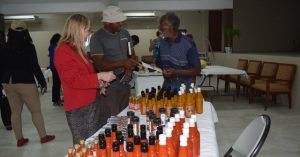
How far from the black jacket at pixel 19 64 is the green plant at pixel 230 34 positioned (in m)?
5.26

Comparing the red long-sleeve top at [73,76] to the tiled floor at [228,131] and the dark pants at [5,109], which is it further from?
the dark pants at [5,109]

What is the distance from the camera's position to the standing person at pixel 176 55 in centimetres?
237

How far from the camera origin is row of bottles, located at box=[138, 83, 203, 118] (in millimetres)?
1906

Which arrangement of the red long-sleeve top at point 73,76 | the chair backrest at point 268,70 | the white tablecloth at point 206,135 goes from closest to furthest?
the white tablecloth at point 206,135
the red long-sleeve top at point 73,76
the chair backrest at point 268,70

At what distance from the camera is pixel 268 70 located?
214 inches

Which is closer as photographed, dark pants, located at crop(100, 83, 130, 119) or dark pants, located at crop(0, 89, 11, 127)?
dark pants, located at crop(100, 83, 130, 119)

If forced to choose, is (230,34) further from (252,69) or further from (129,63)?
(129,63)

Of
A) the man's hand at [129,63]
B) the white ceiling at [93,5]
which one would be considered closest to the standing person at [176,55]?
the man's hand at [129,63]

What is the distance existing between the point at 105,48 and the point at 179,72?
62 cm

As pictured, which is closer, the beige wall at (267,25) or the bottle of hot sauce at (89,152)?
the bottle of hot sauce at (89,152)

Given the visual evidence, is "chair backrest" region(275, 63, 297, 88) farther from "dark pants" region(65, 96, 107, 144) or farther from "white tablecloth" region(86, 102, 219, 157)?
"dark pants" region(65, 96, 107, 144)

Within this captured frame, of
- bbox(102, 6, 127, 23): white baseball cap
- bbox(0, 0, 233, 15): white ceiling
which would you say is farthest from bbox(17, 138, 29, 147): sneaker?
bbox(0, 0, 233, 15): white ceiling

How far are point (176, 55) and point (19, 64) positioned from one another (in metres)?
1.74

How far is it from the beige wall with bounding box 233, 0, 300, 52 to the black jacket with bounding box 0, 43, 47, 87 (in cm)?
684
